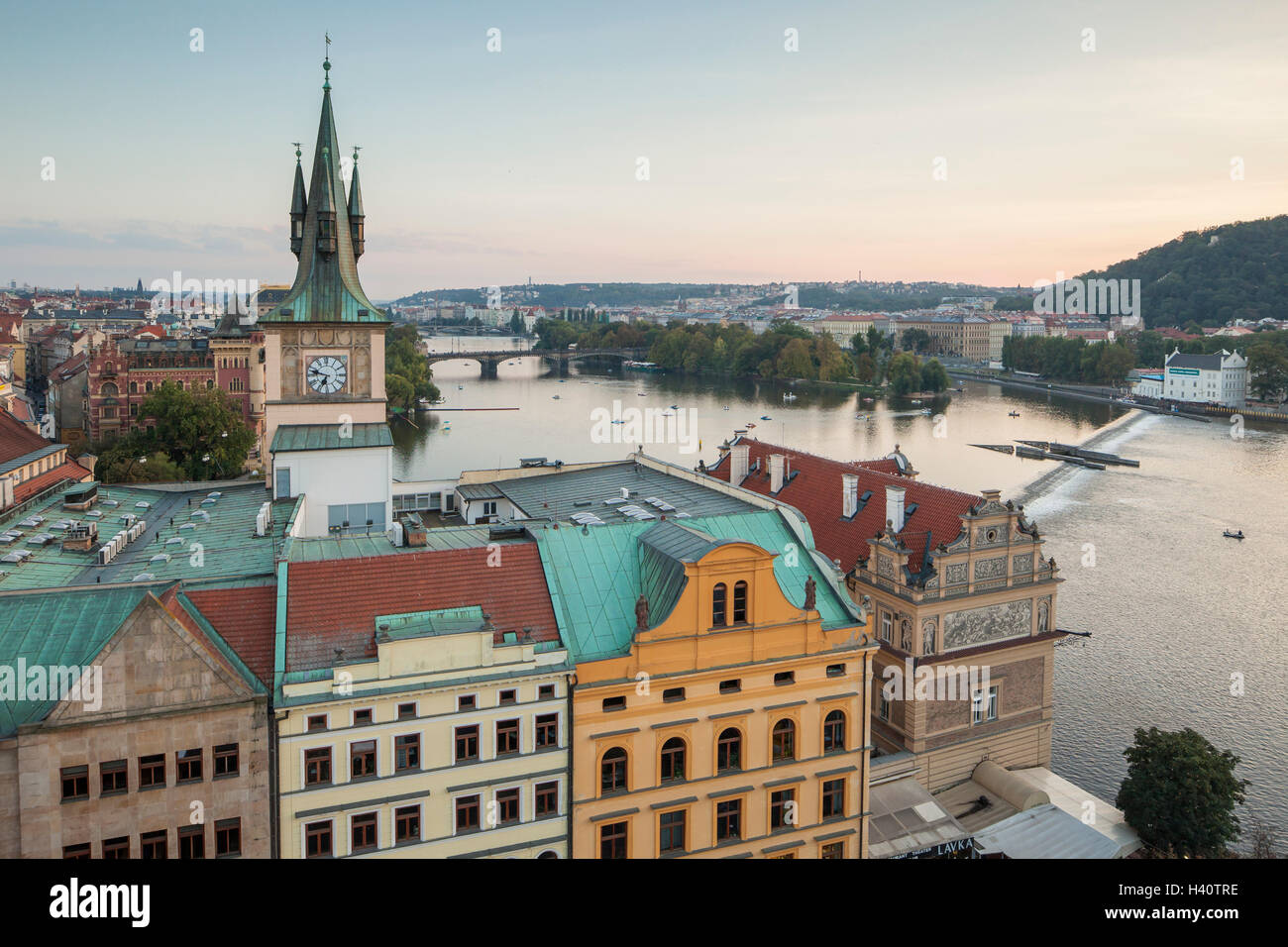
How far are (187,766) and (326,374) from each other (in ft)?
41.0

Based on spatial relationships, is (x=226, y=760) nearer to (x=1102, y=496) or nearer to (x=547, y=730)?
Result: (x=547, y=730)

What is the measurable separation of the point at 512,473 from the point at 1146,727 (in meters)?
20.5

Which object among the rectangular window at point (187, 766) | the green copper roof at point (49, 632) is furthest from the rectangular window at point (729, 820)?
the green copper roof at point (49, 632)

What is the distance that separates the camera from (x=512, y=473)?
33875 millimetres

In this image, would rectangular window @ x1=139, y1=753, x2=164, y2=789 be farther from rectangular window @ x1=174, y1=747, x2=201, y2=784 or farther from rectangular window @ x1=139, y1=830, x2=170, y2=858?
rectangular window @ x1=139, y1=830, x2=170, y2=858

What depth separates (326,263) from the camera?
24656mm

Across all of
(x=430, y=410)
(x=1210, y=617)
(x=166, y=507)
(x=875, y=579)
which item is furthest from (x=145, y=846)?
(x=430, y=410)

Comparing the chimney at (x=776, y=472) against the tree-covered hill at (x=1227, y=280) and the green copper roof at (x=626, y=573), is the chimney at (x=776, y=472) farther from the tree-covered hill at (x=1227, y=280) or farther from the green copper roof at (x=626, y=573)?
the tree-covered hill at (x=1227, y=280)

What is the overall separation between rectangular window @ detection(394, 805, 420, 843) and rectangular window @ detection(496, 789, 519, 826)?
4.03 ft

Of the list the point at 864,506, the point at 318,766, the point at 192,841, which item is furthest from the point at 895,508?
the point at 192,841

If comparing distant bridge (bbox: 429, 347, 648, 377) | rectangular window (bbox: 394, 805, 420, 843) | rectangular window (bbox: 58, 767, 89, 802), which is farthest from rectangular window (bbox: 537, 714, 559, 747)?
distant bridge (bbox: 429, 347, 648, 377)
